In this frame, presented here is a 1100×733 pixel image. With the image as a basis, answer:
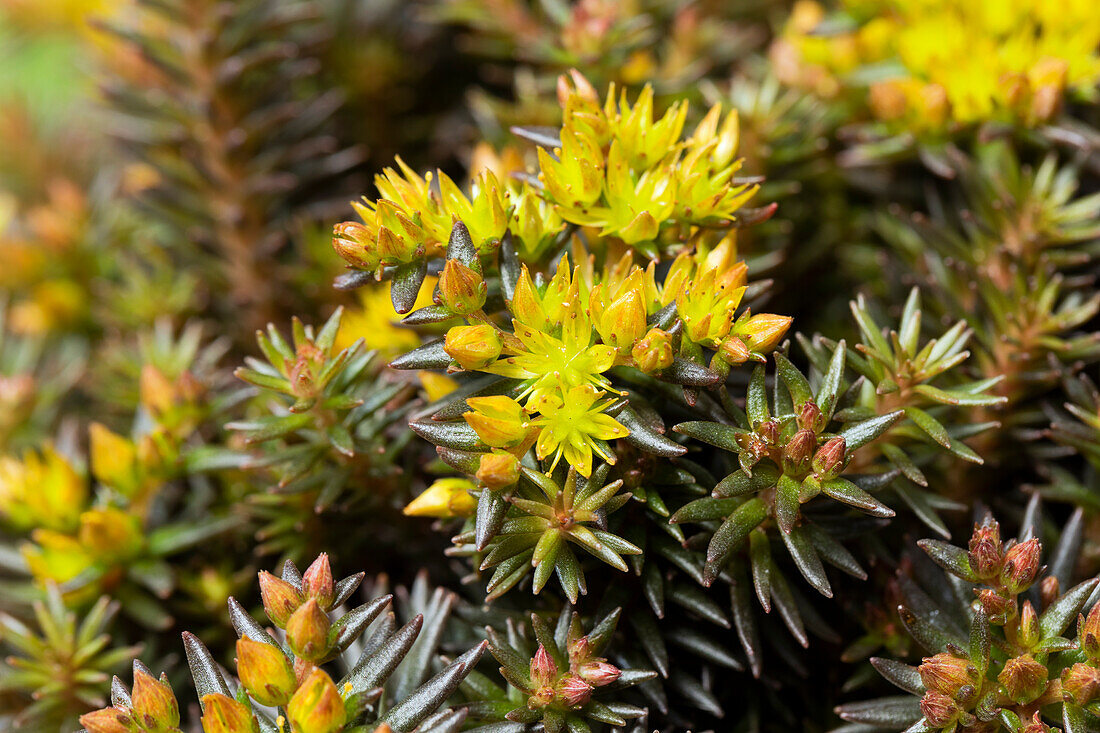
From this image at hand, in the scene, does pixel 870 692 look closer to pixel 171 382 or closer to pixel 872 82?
pixel 872 82

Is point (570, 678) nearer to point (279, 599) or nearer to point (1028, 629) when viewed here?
point (279, 599)

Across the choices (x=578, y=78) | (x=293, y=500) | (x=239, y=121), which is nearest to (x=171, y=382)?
(x=293, y=500)

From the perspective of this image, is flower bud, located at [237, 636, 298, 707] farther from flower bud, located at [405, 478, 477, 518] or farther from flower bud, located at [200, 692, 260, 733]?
flower bud, located at [405, 478, 477, 518]

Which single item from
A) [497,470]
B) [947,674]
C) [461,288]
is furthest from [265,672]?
[947,674]

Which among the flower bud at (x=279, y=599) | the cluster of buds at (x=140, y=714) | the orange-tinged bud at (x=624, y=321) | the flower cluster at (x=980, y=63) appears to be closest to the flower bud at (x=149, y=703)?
the cluster of buds at (x=140, y=714)

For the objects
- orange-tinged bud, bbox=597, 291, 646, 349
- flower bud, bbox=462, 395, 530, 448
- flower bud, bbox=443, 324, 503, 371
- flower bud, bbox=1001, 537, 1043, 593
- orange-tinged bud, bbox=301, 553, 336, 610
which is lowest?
flower bud, bbox=1001, 537, 1043, 593

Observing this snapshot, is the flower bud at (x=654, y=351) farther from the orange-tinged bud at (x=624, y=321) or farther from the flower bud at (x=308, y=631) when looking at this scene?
the flower bud at (x=308, y=631)

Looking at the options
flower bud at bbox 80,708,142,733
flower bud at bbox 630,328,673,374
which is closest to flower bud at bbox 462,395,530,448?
flower bud at bbox 630,328,673,374
